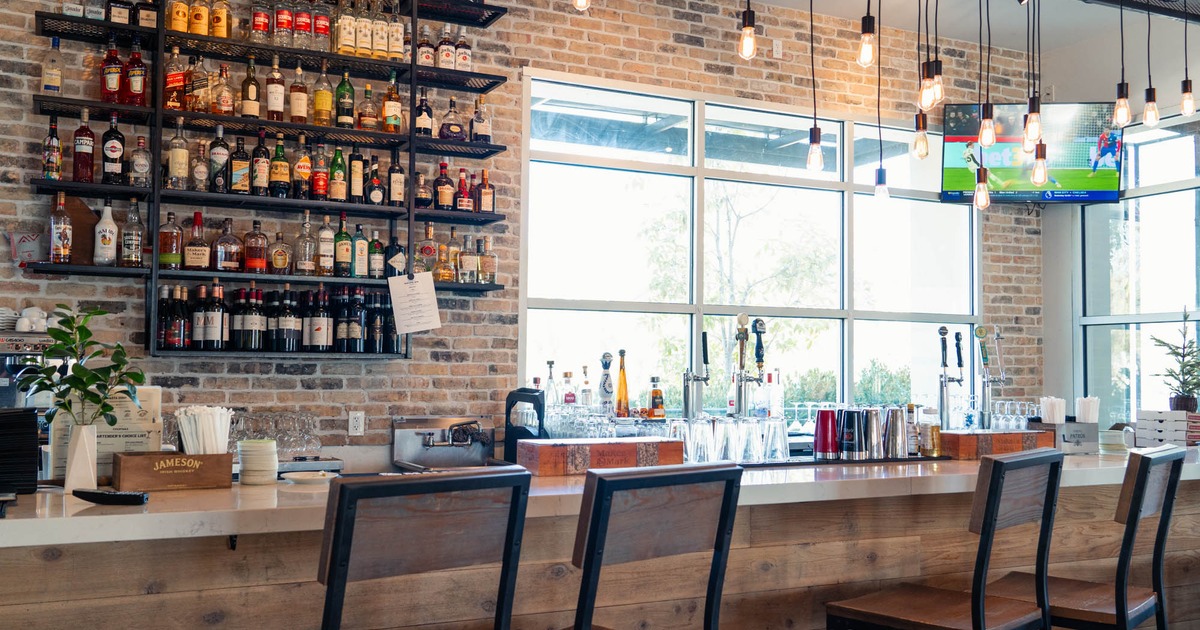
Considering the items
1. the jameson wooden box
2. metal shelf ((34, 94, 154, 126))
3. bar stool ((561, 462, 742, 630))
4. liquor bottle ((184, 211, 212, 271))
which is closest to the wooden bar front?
bar stool ((561, 462, 742, 630))

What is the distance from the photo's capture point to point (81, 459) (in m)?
2.47

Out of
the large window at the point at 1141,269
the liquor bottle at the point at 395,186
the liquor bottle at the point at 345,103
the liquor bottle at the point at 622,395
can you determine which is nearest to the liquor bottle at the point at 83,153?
the liquor bottle at the point at 345,103

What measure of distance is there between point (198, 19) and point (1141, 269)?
561 cm

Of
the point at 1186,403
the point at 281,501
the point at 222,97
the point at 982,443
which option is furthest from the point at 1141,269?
the point at 281,501

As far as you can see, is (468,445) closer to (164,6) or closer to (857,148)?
(164,6)

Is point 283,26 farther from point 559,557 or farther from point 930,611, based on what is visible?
point 930,611

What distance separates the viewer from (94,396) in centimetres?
247

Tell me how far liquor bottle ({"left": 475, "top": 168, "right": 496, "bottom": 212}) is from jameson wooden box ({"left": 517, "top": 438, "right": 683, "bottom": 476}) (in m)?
2.18

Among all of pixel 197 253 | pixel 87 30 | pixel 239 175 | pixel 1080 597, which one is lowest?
pixel 1080 597

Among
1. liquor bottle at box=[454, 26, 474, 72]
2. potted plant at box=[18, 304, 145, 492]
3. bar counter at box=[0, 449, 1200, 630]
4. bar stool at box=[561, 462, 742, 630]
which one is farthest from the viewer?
liquor bottle at box=[454, 26, 474, 72]

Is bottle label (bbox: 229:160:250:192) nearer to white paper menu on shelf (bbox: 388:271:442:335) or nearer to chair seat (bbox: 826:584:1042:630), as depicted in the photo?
white paper menu on shelf (bbox: 388:271:442:335)

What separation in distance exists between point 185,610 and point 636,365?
3694 mm

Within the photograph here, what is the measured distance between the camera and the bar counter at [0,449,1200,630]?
84.6 inches

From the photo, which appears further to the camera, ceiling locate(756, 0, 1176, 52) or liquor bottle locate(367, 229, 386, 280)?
ceiling locate(756, 0, 1176, 52)
